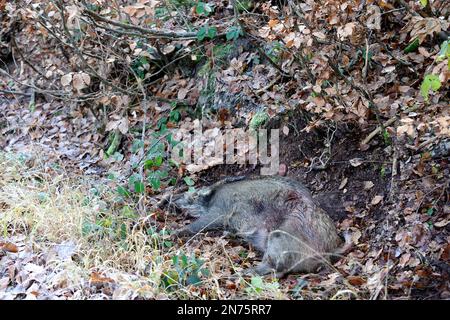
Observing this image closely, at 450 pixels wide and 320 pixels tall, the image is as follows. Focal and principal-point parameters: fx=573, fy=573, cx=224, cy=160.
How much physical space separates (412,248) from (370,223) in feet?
2.27

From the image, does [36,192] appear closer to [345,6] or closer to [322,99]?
[322,99]

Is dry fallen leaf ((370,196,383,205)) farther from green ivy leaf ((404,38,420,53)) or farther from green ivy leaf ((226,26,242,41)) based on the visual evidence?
green ivy leaf ((226,26,242,41))

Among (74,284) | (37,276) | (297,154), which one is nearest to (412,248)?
(297,154)

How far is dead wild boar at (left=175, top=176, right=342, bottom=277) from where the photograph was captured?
16.2 feet

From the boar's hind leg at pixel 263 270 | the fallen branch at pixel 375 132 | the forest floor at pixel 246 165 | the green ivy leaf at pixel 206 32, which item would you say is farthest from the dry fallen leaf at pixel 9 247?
the fallen branch at pixel 375 132

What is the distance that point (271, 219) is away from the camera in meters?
5.49

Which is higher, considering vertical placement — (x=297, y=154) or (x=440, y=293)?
(x=297, y=154)

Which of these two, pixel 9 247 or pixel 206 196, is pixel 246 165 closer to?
pixel 206 196

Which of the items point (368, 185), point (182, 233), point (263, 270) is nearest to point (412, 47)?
point (368, 185)

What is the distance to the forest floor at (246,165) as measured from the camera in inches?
179

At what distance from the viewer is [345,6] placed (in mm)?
4977

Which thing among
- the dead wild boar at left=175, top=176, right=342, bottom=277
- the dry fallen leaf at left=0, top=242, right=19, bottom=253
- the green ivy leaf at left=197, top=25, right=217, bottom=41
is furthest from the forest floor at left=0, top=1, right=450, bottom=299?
the green ivy leaf at left=197, top=25, right=217, bottom=41

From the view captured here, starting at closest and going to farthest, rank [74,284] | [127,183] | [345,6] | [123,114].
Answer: [74,284] < [345,6] < [127,183] < [123,114]

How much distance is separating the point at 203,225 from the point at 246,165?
3.44 feet
